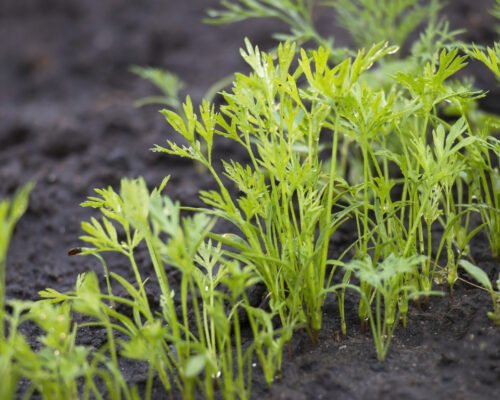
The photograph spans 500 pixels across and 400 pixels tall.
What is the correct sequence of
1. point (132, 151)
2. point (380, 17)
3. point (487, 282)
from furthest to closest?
point (132, 151), point (380, 17), point (487, 282)

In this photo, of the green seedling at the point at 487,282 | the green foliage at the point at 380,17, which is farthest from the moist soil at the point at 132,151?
the green foliage at the point at 380,17

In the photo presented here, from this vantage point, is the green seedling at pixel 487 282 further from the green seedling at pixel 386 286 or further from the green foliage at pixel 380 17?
the green foliage at pixel 380 17

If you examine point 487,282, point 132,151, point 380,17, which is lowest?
point 487,282

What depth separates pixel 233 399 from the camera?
1273 millimetres

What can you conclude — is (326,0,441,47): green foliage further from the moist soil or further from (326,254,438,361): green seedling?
(326,254,438,361): green seedling

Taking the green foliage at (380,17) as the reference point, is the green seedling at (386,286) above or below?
below

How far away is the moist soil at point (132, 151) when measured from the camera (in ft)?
4.46

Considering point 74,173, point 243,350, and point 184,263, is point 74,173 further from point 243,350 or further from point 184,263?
point 184,263

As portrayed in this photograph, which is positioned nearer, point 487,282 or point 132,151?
point 487,282

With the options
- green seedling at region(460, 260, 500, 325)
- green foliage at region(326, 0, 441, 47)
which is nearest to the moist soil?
green seedling at region(460, 260, 500, 325)

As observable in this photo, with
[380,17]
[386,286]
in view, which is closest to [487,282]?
[386,286]

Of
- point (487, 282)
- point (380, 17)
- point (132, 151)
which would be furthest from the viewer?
point (132, 151)

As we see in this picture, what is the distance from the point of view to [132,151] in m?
2.66

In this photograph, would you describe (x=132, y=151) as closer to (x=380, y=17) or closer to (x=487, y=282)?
(x=380, y=17)
